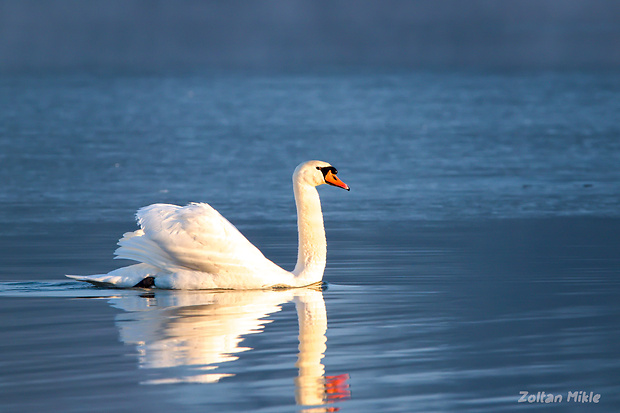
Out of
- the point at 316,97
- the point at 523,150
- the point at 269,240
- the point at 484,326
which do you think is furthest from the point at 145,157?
the point at 316,97

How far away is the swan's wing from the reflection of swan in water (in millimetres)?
268

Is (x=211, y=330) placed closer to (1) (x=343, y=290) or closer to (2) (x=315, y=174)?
(1) (x=343, y=290)

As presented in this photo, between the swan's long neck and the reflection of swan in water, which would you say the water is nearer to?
the reflection of swan in water

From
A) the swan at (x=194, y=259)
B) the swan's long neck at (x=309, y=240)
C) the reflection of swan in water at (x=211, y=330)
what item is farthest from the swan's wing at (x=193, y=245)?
the swan's long neck at (x=309, y=240)

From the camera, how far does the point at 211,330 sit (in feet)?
27.3

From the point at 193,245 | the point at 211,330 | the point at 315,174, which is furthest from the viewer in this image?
the point at 315,174

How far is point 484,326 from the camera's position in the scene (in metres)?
8.55

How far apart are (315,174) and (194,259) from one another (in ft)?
5.24

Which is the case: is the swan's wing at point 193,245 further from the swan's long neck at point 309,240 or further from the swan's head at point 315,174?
the swan's head at point 315,174

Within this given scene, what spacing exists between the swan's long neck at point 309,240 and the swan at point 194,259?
0.04 ft

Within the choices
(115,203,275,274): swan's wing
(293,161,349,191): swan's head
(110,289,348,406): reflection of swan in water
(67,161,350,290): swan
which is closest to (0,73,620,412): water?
(110,289,348,406): reflection of swan in water

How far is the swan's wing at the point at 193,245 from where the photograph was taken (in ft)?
33.8

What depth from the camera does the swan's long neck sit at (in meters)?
10.7

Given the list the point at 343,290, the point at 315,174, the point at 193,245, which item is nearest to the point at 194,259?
the point at 193,245
